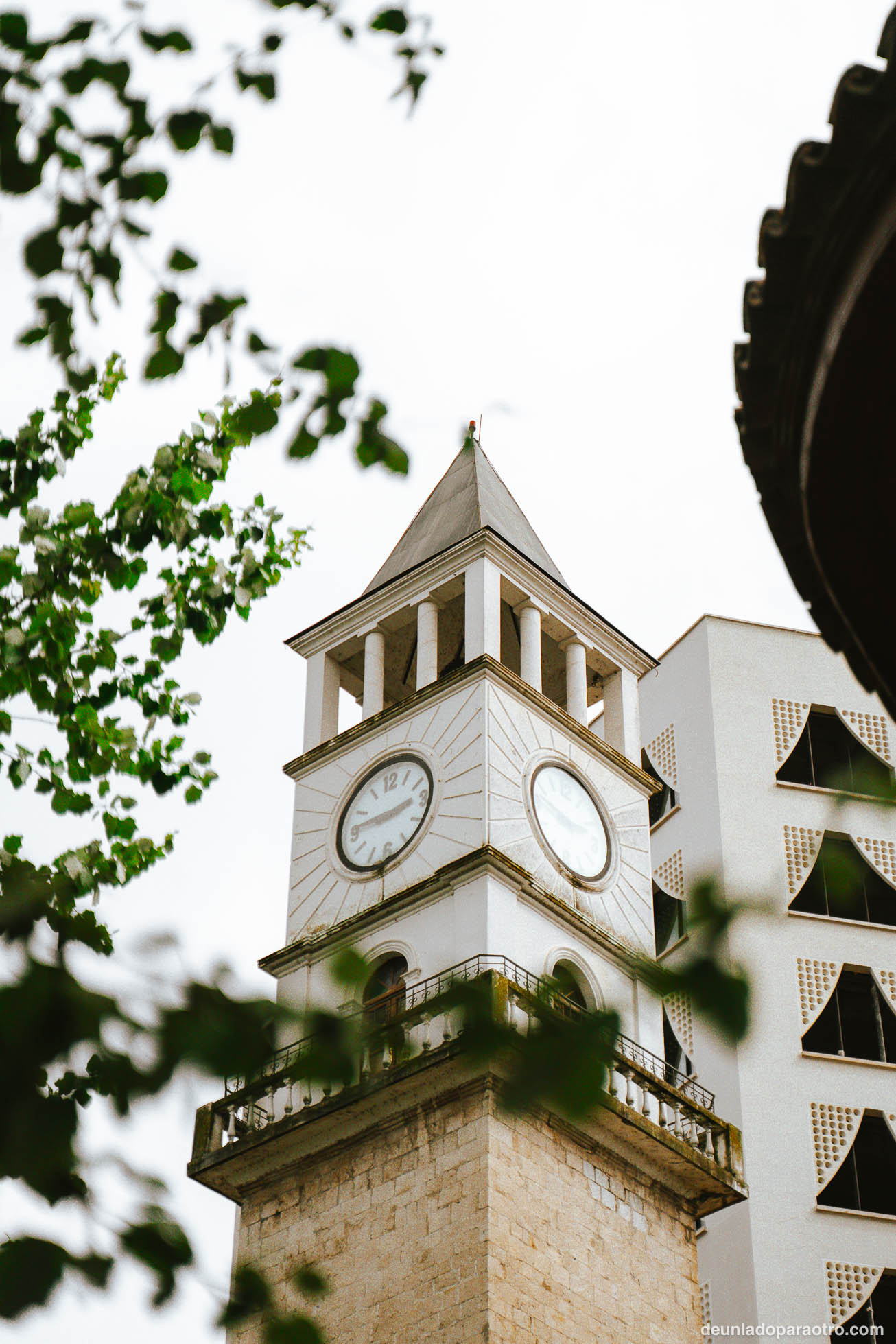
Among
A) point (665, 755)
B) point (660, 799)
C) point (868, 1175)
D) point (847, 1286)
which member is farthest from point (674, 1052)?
point (847, 1286)

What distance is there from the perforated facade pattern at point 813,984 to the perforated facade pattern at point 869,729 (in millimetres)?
4366

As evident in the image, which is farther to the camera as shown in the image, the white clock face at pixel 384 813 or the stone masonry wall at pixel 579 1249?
the white clock face at pixel 384 813

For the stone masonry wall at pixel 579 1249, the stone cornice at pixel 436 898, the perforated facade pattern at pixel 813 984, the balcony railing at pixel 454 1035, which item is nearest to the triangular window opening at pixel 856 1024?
the perforated facade pattern at pixel 813 984

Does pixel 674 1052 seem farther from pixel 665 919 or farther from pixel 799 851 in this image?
pixel 799 851

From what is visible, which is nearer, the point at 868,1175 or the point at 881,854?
the point at 868,1175

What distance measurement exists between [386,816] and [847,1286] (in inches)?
368

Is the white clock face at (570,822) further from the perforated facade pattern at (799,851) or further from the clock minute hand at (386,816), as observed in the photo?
the perforated facade pattern at (799,851)

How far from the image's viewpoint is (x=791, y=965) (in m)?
28.5

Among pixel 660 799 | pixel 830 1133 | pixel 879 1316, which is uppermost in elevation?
pixel 660 799

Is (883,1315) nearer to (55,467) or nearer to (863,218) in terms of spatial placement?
(55,467)

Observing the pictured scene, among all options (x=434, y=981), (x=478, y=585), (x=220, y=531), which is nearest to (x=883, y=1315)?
(x=434, y=981)

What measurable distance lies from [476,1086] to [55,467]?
9.23m

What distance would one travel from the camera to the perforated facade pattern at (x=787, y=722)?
31.0 metres

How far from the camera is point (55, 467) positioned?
1253cm
